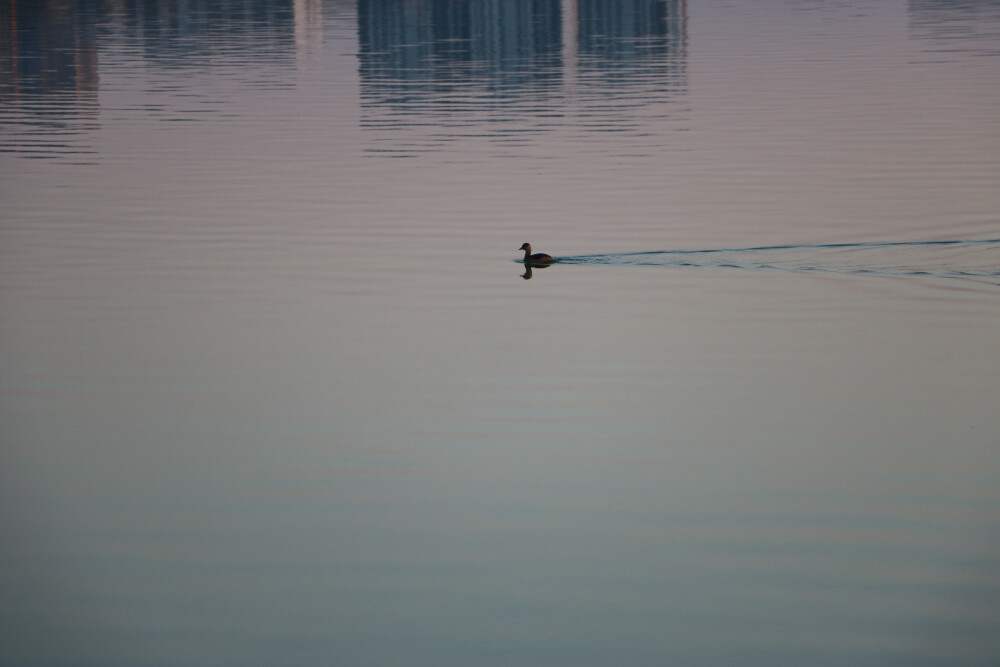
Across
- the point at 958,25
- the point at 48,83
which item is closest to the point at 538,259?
the point at 48,83

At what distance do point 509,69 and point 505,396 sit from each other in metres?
44.7

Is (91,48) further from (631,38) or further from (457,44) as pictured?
(631,38)

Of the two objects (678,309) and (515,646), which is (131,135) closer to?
(678,309)

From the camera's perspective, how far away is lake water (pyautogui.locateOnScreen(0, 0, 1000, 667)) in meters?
12.0

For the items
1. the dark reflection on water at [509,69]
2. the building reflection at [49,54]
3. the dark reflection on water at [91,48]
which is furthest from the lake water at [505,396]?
the building reflection at [49,54]

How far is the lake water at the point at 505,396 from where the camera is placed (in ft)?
39.4

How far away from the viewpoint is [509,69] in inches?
2388

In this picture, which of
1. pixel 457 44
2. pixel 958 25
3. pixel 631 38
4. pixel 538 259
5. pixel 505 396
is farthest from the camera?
pixel 958 25

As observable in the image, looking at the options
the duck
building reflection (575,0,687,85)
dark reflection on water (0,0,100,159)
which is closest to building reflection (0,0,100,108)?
dark reflection on water (0,0,100,159)

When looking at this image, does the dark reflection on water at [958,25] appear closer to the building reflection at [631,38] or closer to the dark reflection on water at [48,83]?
the building reflection at [631,38]

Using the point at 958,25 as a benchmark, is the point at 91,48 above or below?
below

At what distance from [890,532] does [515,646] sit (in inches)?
140

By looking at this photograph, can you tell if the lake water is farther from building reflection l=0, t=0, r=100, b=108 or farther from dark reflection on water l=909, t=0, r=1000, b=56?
dark reflection on water l=909, t=0, r=1000, b=56

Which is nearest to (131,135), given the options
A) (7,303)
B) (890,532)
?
(7,303)
